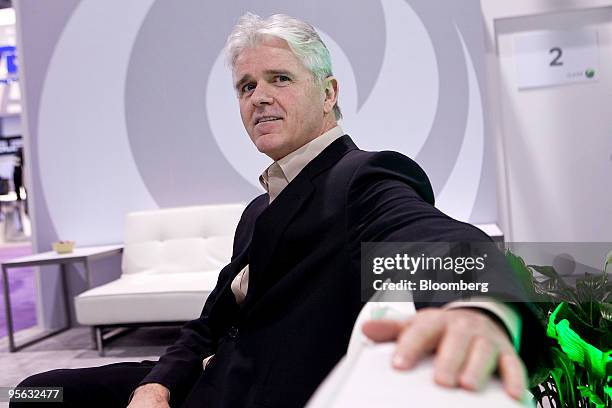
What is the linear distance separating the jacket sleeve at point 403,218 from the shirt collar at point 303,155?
0.21 meters

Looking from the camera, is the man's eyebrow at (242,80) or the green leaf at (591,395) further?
the man's eyebrow at (242,80)

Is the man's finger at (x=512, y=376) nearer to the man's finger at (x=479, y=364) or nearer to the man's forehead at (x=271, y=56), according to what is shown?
the man's finger at (x=479, y=364)

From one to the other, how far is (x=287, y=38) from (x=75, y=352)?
342cm

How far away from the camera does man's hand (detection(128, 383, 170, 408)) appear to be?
1.31m

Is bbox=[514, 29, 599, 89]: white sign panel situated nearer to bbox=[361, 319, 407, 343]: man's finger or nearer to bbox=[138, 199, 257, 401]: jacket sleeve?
bbox=[138, 199, 257, 401]: jacket sleeve

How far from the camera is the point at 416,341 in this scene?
452 mm

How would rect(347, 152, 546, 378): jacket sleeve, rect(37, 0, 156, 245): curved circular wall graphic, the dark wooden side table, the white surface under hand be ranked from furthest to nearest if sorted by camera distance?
rect(37, 0, 156, 245): curved circular wall graphic
the dark wooden side table
rect(347, 152, 546, 378): jacket sleeve
the white surface under hand

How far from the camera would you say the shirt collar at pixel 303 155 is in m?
1.31

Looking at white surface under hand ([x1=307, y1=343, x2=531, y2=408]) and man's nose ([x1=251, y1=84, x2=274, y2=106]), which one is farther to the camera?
man's nose ([x1=251, y1=84, x2=274, y2=106])

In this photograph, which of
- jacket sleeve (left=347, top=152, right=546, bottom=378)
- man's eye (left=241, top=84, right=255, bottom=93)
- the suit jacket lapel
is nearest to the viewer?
jacket sleeve (left=347, top=152, right=546, bottom=378)

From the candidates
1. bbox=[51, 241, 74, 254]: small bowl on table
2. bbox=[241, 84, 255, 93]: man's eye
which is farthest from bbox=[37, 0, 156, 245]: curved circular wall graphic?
bbox=[241, 84, 255, 93]: man's eye

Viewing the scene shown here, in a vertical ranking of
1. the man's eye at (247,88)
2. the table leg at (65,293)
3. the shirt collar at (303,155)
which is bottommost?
the table leg at (65,293)

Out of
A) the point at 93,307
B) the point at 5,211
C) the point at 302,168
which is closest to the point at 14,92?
the point at 5,211

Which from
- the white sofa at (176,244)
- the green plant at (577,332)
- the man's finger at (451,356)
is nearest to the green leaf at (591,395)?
the green plant at (577,332)
